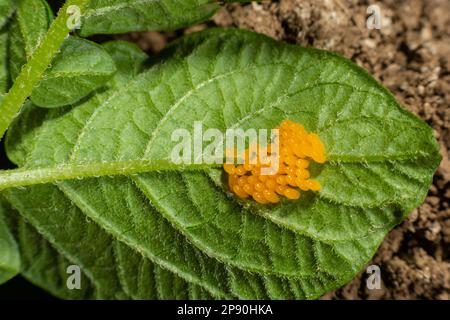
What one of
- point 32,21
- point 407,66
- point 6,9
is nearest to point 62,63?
point 32,21

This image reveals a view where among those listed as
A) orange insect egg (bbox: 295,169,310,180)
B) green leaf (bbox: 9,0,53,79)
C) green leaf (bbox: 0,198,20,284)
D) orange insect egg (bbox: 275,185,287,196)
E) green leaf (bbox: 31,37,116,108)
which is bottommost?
green leaf (bbox: 0,198,20,284)

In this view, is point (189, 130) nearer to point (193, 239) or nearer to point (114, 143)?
point (114, 143)

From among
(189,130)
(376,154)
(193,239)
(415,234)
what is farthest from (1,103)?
(415,234)

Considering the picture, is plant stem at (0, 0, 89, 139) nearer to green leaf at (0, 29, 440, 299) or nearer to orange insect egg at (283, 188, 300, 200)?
green leaf at (0, 29, 440, 299)

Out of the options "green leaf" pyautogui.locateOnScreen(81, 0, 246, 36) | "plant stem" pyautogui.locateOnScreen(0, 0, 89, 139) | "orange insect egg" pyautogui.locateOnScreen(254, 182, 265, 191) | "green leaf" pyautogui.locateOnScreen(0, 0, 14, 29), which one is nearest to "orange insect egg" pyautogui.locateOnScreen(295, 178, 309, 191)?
"orange insect egg" pyautogui.locateOnScreen(254, 182, 265, 191)

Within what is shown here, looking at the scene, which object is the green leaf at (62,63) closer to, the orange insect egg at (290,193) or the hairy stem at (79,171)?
the hairy stem at (79,171)

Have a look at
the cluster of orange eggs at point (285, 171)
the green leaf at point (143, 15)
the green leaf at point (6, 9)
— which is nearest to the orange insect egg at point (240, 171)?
the cluster of orange eggs at point (285, 171)

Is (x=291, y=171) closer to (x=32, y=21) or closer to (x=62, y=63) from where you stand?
(x=62, y=63)
